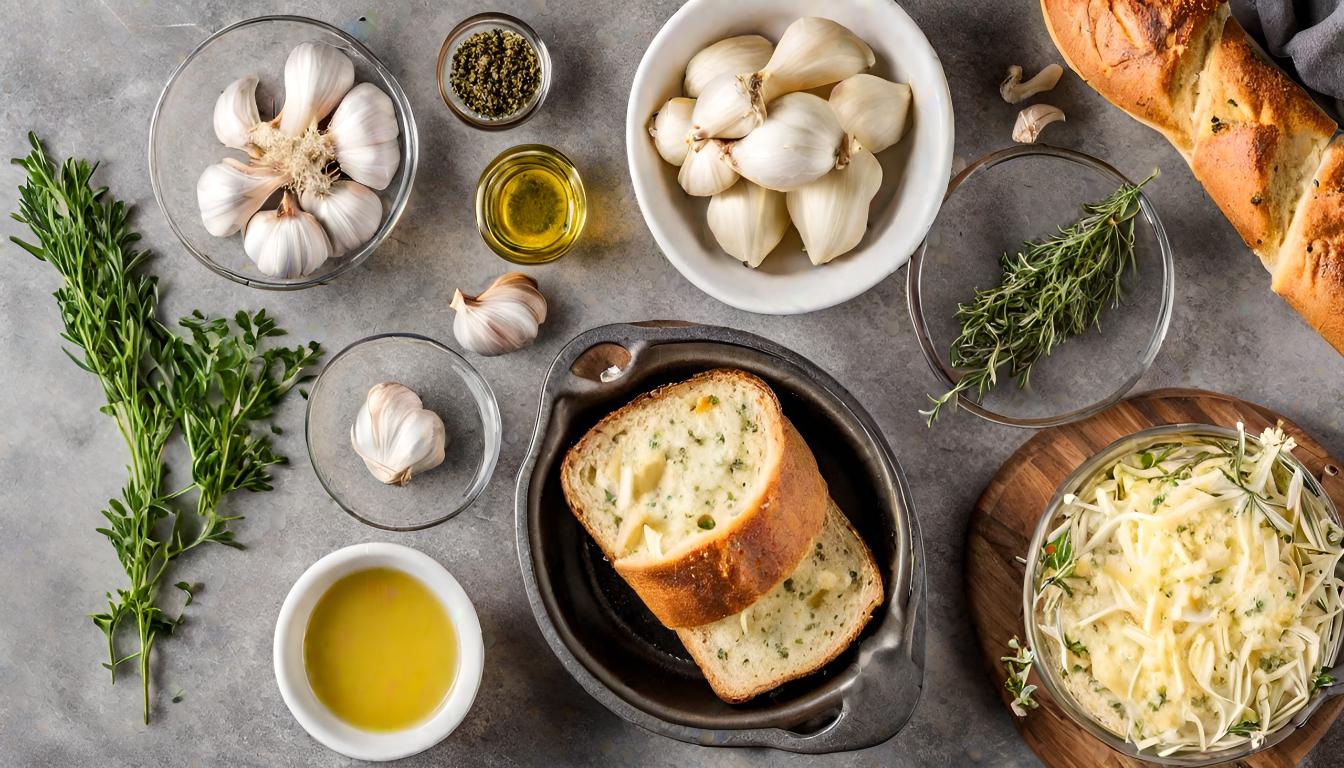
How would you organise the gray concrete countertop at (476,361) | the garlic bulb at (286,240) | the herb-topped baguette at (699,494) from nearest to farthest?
1. the herb-topped baguette at (699,494)
2. the garlic bulb at (286,240)
3. the gray concrete countertop at (476,361)

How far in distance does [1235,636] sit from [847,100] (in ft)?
3.48

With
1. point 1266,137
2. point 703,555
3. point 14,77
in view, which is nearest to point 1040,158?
point 1266,137

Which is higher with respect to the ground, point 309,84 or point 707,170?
point 309,84

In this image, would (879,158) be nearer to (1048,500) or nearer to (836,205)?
(836,205)

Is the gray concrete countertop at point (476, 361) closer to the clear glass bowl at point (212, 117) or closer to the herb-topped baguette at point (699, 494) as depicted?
the clear glass bowl at point (212, 117)

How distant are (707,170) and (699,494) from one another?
534mm

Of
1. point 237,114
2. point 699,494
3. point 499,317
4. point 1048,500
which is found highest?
point 237,114

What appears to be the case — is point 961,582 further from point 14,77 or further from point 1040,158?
point 14,77

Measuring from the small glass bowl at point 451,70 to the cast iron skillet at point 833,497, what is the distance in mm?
481

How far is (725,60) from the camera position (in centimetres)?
158

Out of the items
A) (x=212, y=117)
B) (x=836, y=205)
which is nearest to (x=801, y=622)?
(x=836, y=205)

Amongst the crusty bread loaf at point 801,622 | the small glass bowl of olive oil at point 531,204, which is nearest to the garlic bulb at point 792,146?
the small glass bowl of olive oil at point 531,204

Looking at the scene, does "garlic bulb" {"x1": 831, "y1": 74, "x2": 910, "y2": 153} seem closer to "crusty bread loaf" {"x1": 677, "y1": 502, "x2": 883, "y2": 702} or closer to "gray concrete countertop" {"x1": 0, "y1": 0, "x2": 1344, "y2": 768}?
"gray concrete countertop" {"x1": 0, "y1": 0, "x2": 1344, "y2": 768}

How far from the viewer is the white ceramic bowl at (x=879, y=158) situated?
156cm
